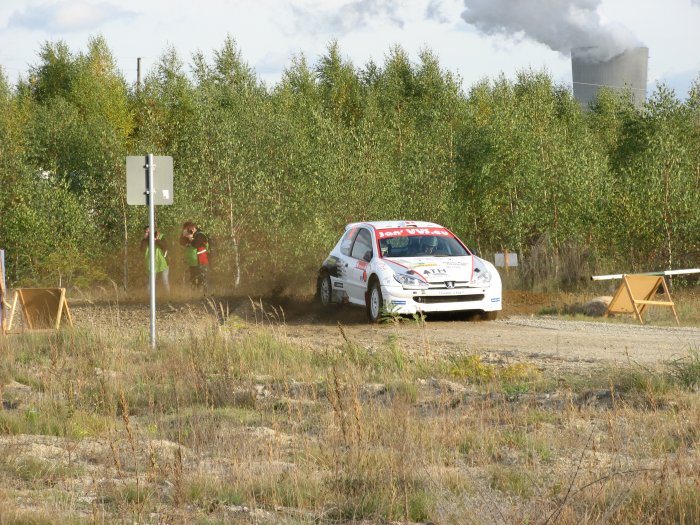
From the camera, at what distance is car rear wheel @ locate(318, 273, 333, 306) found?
20.1 m

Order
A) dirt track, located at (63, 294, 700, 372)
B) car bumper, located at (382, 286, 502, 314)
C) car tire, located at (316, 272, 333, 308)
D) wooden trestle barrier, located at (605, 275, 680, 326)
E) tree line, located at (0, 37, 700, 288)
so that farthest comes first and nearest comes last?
tree line, located at (0, 37, 700, 288) < car tire, located at (316, 272, 333, 308) < wooden trestle barrier, located at (605, 275, 680, 326) < car bumper, located at (382, 286, 502, 314) < dirt track, located at (63, 294, 700, 372)

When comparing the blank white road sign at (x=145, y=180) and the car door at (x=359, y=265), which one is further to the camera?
the car door at (x=359, y=265)

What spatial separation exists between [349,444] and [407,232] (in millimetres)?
12077

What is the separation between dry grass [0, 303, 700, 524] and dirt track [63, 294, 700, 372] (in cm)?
126

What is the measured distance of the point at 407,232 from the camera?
1911 cm

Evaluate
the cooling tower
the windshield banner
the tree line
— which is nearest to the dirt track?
the windshield banner

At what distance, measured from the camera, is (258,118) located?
34531mm

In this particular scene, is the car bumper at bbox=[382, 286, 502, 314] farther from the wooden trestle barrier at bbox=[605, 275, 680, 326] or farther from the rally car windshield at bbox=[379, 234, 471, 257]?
the wooden trestle barrier at bbox=[605, 275, 680, 326]

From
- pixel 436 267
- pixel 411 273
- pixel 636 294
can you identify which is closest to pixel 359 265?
pixel 411 273

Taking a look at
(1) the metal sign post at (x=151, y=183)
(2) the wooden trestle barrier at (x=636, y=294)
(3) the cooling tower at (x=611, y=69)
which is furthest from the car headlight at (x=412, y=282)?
(3) the cooling tower at (x=611, y=69)

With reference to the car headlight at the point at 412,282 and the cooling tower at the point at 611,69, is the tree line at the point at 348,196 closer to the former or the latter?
the car headlight at the point at 412,282

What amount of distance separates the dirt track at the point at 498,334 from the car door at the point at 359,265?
0.45m

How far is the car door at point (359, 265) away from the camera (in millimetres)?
18500

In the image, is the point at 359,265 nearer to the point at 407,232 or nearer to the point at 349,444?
the point at 407,232
